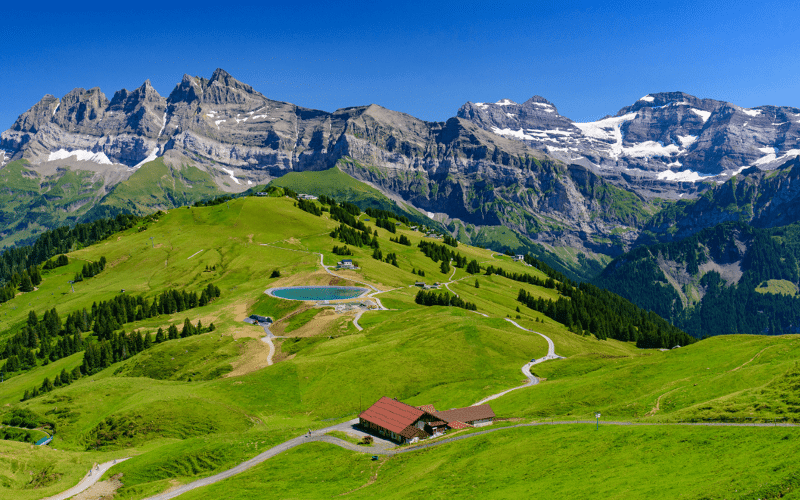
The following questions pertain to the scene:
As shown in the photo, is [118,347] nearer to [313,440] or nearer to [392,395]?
[392,395]

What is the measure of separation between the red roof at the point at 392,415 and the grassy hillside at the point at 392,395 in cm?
836

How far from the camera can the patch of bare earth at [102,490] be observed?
221 feet

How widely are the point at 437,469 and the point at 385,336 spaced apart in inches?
3155

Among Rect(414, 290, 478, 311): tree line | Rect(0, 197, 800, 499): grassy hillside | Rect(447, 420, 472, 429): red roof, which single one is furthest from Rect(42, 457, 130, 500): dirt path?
Rect(414, 290, 478, 311): tree line

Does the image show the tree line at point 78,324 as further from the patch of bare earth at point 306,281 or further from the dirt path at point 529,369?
the dirt path at point 529,369

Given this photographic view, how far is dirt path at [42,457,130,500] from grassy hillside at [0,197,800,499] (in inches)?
59.3

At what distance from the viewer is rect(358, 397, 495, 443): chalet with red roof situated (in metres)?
79.6

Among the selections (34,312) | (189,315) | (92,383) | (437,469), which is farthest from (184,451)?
(34,312)

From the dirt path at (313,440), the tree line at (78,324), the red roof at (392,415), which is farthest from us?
the tree line at (78,324)

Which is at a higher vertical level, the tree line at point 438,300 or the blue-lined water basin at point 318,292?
the blue-lined water basin at point 318,292

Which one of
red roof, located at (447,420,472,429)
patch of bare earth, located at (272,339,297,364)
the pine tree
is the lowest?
patch of bare earth, located at (272,339,297,364)

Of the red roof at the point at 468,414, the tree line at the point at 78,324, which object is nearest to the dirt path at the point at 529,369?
the red roof at the point at 468,414

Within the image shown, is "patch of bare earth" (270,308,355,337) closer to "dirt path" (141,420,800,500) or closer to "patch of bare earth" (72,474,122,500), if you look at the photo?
"dirt path" (141,420,800,500)

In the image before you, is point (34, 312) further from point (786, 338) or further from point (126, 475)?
point (786, 338)
